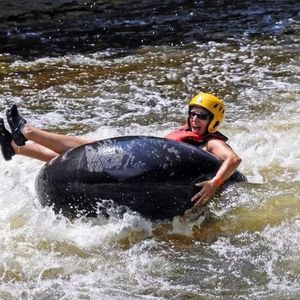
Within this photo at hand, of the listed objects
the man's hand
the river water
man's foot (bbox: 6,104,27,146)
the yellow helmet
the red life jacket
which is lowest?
the river water

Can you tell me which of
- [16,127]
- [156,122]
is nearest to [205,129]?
[16,127]

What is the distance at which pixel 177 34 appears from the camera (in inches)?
495

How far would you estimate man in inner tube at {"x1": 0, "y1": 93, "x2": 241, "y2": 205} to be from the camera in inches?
222

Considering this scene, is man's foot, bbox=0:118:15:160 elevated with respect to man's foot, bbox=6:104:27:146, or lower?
lower

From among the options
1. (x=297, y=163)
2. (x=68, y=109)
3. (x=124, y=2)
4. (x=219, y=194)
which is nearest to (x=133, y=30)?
(x=124, y=2)

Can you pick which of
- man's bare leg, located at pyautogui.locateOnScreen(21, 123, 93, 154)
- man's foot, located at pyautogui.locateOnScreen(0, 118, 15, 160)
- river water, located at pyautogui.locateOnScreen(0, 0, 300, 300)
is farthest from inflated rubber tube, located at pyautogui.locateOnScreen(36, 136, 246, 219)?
man's foot, located at pyautogui.locateOnScreen(0, 118, 15, 160)

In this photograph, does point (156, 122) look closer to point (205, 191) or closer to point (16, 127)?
point (16, 127)

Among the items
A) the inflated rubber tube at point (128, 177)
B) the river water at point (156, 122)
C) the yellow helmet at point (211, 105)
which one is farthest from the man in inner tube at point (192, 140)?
the river water at point (156, 122)

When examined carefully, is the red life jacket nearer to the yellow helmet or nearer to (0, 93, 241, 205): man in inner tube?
(0, 93, 241, 205): man in inner tube

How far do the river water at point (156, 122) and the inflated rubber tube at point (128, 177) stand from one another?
5.6 inches

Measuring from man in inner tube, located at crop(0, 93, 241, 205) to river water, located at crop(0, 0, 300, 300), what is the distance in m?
0.33

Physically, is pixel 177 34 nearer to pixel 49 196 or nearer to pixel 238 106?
pixel 238 106

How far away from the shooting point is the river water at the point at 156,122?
4.85 meters

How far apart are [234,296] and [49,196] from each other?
179cm
